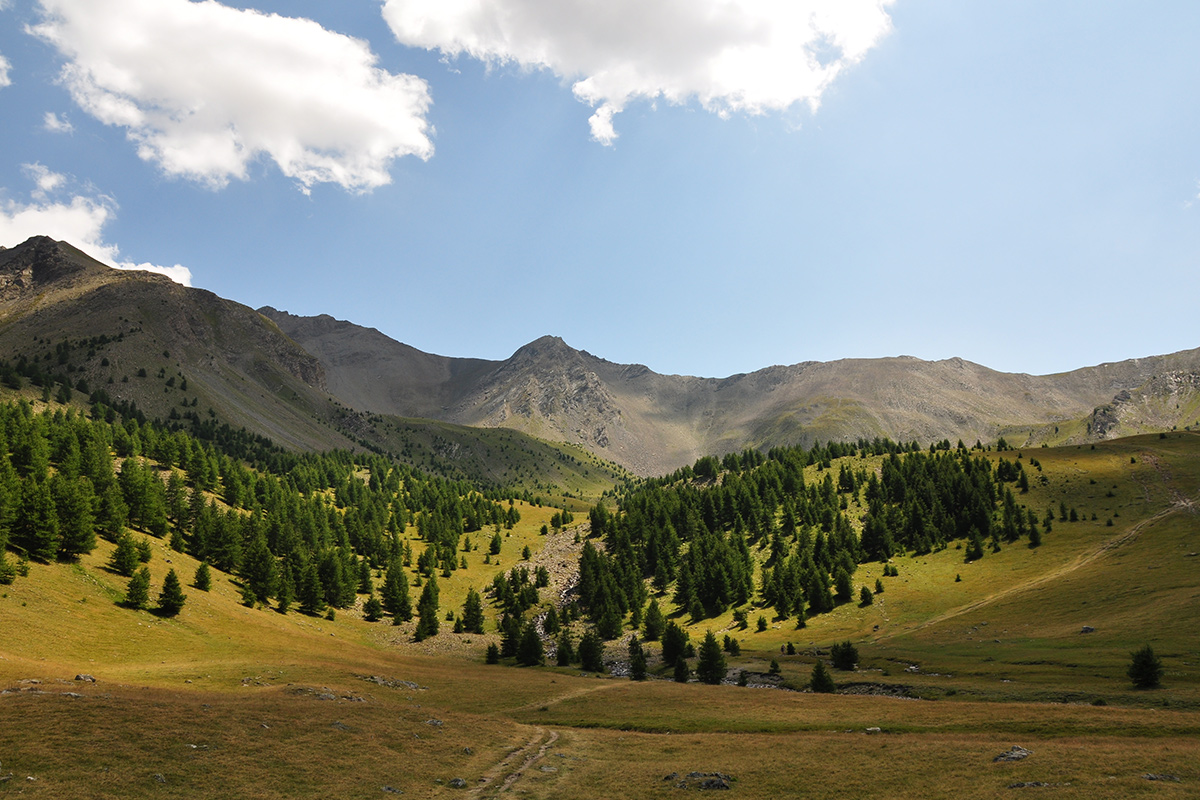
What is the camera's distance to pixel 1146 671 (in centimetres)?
5166

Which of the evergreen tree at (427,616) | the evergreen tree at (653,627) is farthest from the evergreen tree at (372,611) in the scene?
the evergreen tree at (653,627)

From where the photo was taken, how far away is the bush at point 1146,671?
169ft

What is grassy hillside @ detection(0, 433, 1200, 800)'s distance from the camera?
28953 millimetres

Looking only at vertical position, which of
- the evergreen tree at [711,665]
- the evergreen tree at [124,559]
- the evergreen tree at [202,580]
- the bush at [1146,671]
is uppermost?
the evergreen tree at [124,559]

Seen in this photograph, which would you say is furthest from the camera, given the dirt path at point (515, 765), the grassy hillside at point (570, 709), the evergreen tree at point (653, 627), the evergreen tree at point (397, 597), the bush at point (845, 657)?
the evergreen tree at point (397, 597)

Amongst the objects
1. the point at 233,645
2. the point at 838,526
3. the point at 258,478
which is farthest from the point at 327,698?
the point at 258,478

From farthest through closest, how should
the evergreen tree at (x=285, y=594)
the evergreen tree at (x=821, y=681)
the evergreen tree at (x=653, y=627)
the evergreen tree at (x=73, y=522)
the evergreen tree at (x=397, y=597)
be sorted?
the evergreen tree at (x=397, y=597)
the evergreen tree at (x=653, y=627)
the evergreen tree at (x=285, y=594)
the evergreen tree at (x=73, y=522)
the evergreen tree at (x=821, y=681)

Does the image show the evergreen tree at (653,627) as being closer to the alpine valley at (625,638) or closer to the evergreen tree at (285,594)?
the alpine valley at (625,638)

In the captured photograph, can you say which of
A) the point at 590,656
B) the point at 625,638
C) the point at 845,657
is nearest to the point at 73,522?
the point at 590,656

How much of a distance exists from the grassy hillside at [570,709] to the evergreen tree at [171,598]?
1694 mm

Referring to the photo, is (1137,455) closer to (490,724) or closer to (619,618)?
(619,618)

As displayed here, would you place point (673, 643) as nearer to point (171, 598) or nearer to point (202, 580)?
point (171, 598)

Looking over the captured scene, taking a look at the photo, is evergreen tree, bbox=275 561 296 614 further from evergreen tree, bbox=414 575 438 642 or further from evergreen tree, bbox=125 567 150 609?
evergreen tree, bbox=125 567 150 609

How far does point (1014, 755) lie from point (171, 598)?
88.7 meters
